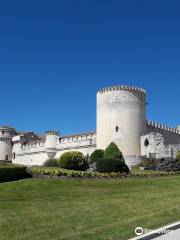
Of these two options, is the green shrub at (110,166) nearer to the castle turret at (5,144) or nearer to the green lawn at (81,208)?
the green lawn at (81,208)

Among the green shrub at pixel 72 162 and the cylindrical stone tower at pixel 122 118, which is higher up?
the cylindrical stone tower at pixel 122 118

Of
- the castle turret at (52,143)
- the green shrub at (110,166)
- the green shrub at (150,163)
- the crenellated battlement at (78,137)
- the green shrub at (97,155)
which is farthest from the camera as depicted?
the castle turret at (52,143)

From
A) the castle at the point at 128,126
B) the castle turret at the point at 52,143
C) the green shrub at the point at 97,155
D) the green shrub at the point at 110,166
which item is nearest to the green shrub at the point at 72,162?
the green shrub at the point at 110,166

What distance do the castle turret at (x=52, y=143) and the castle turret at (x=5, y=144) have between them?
13.2 meters

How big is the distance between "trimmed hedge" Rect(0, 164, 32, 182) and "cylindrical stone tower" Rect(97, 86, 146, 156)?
23135 millimetres

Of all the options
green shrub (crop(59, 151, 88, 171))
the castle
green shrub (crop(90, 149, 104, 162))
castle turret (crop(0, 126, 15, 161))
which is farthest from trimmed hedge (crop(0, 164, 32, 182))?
castle turret (crop(0, 126, 15, 161))

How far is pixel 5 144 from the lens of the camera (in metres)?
78.4

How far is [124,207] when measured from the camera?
19.4 metres

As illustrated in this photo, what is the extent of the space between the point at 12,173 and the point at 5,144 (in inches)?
2041

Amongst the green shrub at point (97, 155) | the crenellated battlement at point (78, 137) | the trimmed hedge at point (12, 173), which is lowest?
the trimmed hedge at point (12, 173)

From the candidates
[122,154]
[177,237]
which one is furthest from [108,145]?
[177,237]

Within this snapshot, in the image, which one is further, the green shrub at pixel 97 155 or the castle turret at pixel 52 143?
the castle turret at pixel 52 143

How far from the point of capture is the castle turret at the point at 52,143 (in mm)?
67250

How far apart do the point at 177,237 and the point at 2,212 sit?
295 inches
